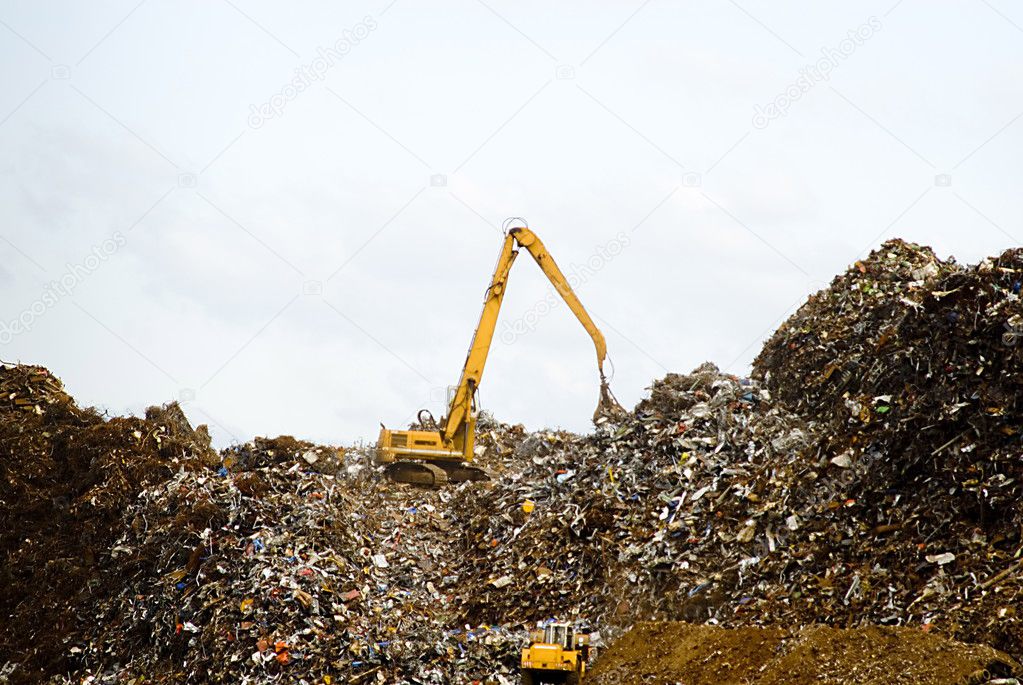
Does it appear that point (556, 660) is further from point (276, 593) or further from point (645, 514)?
point (276, 593)

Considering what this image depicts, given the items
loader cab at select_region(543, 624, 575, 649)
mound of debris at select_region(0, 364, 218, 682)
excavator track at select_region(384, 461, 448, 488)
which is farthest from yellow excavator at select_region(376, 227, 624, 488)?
loader cab at select_region(543, 624, 575, 649)

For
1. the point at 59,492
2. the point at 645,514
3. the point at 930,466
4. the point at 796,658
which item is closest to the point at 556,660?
the point at 796,658

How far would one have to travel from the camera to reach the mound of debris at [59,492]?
14602 mm

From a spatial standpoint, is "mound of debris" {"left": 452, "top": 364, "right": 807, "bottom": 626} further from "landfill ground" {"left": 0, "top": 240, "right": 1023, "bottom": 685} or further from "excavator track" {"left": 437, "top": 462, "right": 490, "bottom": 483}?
"excavator track" {"left": 437, "top": 462, "right": 490, "bottom": 483}

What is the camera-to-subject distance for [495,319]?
67.1 feet

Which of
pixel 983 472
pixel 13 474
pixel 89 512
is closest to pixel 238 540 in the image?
pixel 89 512

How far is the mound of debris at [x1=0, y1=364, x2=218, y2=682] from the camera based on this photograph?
575 inches

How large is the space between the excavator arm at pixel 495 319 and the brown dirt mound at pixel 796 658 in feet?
33.2

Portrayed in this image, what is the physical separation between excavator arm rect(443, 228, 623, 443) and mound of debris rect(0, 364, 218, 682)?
17.0 ft

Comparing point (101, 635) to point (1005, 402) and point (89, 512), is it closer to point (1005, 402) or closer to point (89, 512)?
point (89, 512)

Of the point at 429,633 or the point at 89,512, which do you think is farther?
the point at 89,512

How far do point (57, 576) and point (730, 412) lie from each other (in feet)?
34.1

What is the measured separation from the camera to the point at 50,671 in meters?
13.9

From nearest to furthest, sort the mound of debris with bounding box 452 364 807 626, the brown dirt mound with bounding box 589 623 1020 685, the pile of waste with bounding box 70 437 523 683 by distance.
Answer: the brown dirt mound with bounding box 589 623 1020 685 < the pile of waste with bounding box 70 437 523 683 < the mound of debris with bounding box 452 364 807 626
